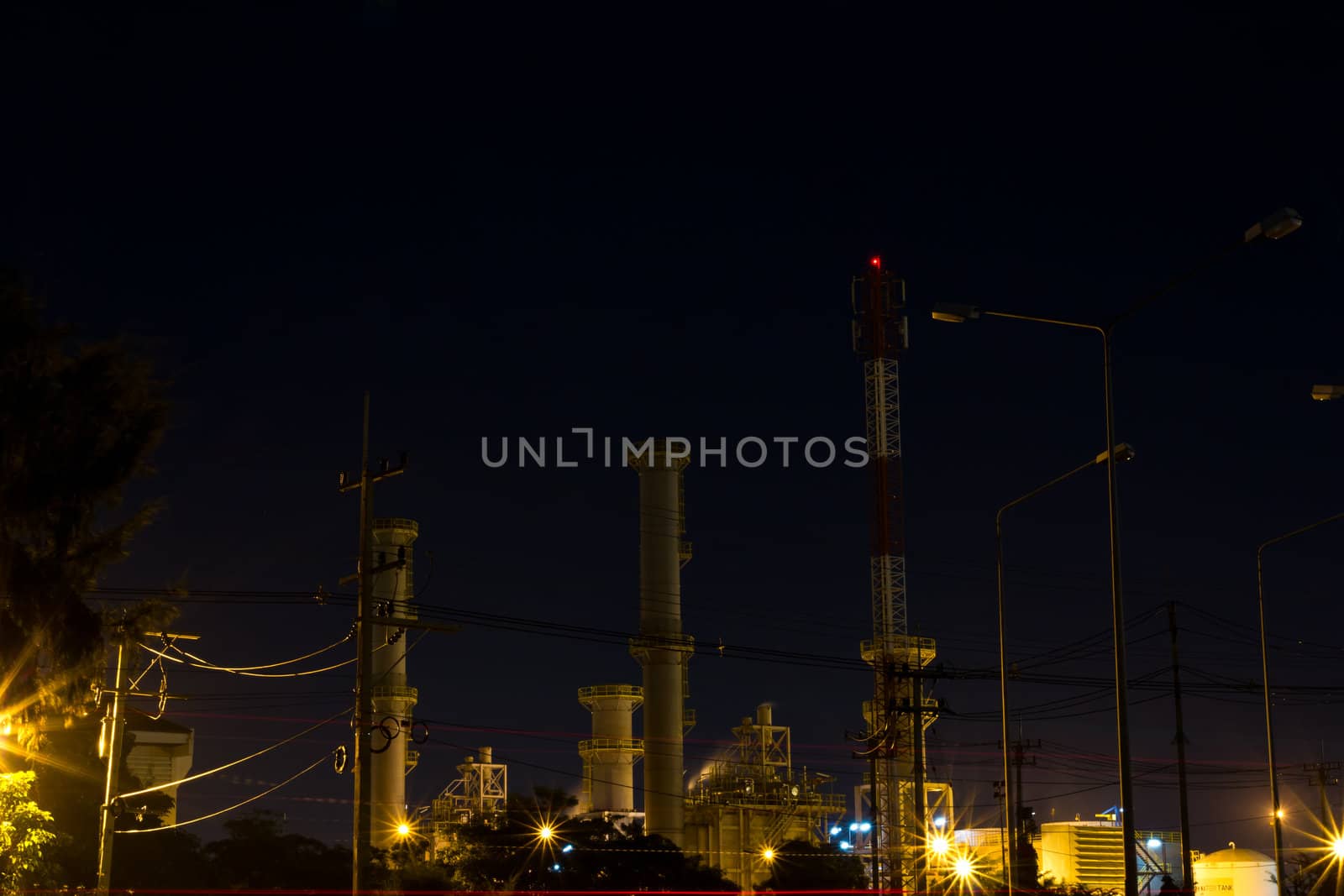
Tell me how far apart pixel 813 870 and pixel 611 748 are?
13.1 meters

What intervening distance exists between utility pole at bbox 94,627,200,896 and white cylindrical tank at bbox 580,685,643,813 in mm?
47567

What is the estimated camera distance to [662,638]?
238 feet

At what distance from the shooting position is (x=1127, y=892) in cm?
2119

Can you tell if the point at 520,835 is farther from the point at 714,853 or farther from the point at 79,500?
the point at 79,500

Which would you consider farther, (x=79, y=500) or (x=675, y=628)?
(x=675, y=628)

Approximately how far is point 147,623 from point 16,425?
4.74m

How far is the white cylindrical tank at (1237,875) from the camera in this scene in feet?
184

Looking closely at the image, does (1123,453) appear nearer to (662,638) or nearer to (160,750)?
(662,638)

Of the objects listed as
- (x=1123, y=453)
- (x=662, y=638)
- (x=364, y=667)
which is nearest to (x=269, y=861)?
(x=662, y=638)

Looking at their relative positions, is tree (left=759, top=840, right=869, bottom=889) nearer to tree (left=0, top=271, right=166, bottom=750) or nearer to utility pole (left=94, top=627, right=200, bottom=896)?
utility pole (left=94, top=627, right=200, bottom=896)

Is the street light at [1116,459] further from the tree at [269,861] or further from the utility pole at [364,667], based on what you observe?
the tree at [269,861]

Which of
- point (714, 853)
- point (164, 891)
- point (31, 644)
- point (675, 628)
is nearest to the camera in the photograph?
point (31, 644)

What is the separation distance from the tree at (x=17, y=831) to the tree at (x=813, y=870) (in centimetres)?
5788

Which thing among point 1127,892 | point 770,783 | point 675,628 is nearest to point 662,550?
point 675,628
